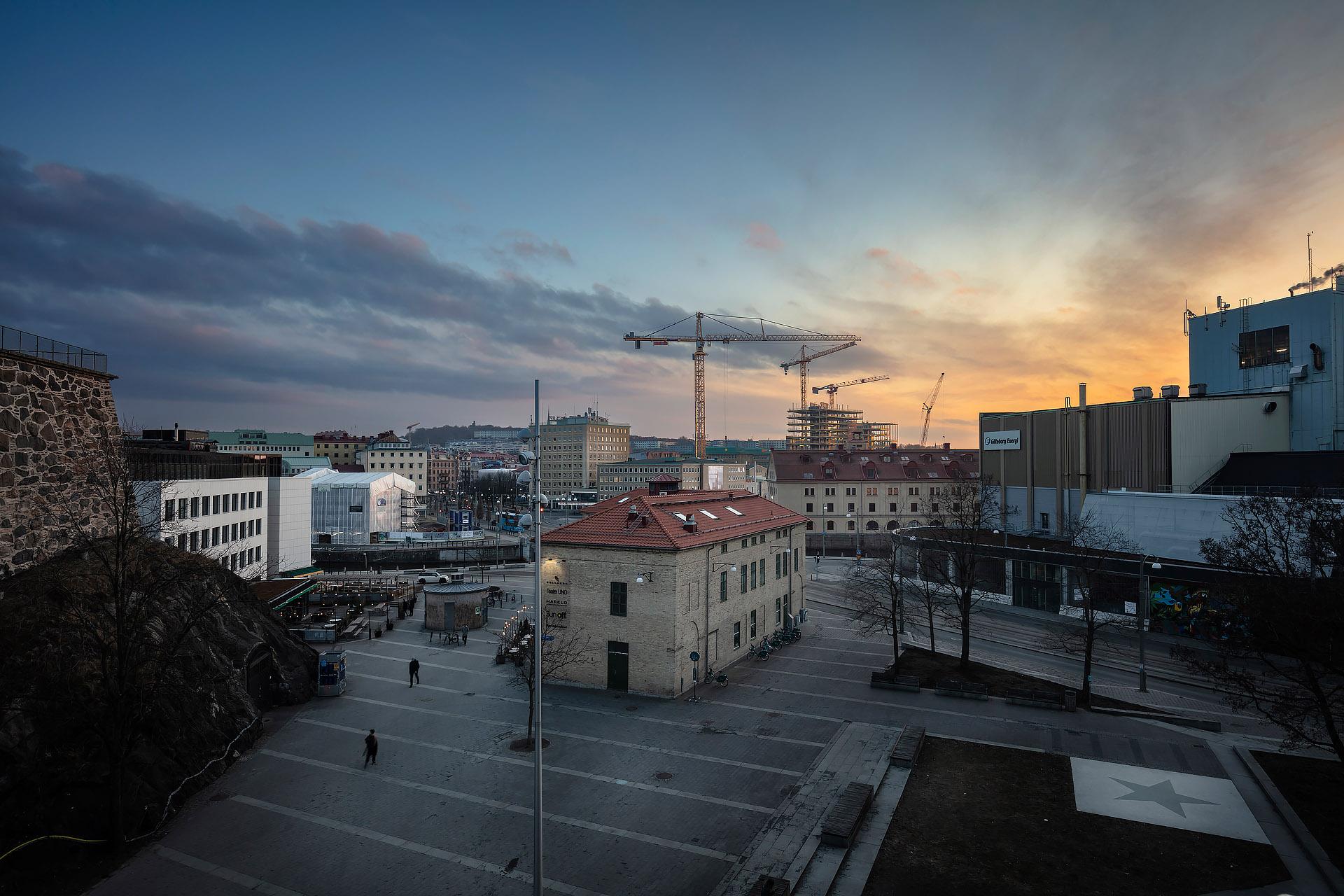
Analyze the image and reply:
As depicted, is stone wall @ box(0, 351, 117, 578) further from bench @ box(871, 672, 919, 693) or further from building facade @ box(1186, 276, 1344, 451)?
building facade @ box(1186, 276, 1344, 451)

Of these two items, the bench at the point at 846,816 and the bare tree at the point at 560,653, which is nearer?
the bench at the point at 846,816

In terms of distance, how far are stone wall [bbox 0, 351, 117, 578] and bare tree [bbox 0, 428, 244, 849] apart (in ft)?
1.08

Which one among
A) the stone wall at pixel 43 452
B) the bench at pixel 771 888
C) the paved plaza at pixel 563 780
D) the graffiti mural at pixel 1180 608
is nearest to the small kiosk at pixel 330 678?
the paved plaza at pixel 563 780

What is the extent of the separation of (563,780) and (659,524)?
13059mm

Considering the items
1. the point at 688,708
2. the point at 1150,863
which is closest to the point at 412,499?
the point at 688,708

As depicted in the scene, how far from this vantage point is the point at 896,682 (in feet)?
99.9

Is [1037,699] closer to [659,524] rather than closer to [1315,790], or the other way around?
[1315,790]

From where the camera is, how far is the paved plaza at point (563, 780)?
16.4 m

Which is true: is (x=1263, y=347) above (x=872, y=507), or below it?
above

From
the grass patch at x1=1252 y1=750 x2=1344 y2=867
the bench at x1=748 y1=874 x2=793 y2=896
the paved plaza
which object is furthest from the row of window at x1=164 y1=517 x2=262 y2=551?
the grass patch at x1=1252 y1=750 x2=1344 y2=867

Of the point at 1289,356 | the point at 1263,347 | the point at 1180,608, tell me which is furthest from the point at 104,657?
the point at 1263,347

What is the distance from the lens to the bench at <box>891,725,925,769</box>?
21891 mm

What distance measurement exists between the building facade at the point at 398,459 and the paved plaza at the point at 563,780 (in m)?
144

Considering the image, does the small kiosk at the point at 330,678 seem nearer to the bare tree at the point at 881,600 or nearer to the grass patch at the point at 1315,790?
the bare tree at the point at 881,600
